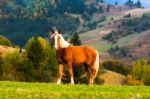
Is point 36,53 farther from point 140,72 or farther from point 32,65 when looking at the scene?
point 140,72

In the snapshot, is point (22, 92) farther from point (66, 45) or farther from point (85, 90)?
point (66, 45)

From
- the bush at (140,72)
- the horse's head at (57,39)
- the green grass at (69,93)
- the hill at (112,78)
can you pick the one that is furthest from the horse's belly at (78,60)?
the hill at (112,78)

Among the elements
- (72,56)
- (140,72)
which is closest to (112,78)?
(140,72)

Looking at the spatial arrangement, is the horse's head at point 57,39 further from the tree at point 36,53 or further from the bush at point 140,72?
the bush at point 140,72

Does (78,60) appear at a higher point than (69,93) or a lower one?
lower

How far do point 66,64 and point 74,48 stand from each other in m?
1.15

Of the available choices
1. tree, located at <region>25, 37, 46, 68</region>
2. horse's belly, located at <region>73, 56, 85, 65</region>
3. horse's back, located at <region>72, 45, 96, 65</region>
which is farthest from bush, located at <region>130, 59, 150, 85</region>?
horse's belly, located at <region>73, 56, 85, 65</region>

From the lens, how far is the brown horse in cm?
3030

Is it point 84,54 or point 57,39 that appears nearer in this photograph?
point 57,39

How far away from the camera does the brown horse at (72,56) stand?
99.4 feet

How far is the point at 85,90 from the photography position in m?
25.3

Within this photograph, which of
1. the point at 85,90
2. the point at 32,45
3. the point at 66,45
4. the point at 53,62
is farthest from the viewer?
the point at 53,62

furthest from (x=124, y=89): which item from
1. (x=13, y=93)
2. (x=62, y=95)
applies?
(x=13, y=93)

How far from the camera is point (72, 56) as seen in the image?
3102 centimetres
